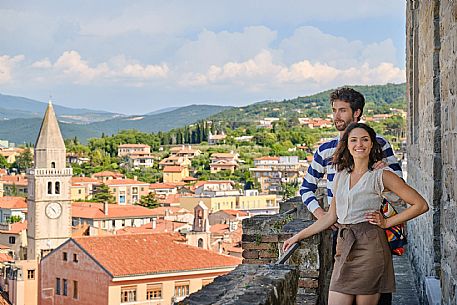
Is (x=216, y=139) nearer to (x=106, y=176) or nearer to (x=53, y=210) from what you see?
(x=106, y=176)

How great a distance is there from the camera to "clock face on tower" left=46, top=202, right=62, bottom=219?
74.8 m

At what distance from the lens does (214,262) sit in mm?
40438

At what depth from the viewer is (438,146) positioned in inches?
165

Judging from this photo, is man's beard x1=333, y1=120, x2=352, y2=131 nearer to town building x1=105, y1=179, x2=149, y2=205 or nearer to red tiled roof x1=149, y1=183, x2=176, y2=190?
town building x1=105, y1=179, x2=149, y2=205

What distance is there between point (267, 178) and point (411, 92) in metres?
92.1

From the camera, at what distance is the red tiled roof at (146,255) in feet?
129

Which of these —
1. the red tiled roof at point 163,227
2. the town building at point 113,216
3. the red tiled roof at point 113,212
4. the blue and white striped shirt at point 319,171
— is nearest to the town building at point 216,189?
the red tiled roof at point 113,212

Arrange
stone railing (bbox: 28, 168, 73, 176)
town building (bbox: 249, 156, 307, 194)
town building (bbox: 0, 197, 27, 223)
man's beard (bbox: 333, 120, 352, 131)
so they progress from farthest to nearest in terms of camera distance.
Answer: town building (bbox: 249, 156, 307, 194) < town building (bbox: 0, 197, 27, 223) < stone railing (bbox: 28, 168, 73, 176) < man's beard (bbox: 333, 120, 352, 131)

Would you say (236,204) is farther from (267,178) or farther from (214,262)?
(214,262)

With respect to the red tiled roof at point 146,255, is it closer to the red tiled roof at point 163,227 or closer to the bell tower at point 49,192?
the red tiled roof at point 163,227

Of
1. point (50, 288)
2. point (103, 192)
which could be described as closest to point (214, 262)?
point (50, 288)

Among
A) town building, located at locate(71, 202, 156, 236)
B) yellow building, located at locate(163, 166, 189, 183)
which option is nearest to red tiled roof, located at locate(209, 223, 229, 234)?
town building, located at locate(71, 202, 156, 236)

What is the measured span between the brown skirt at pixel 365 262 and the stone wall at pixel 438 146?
12.7 inches

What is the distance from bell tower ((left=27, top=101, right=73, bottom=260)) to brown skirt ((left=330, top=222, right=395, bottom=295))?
7152 centimetres
